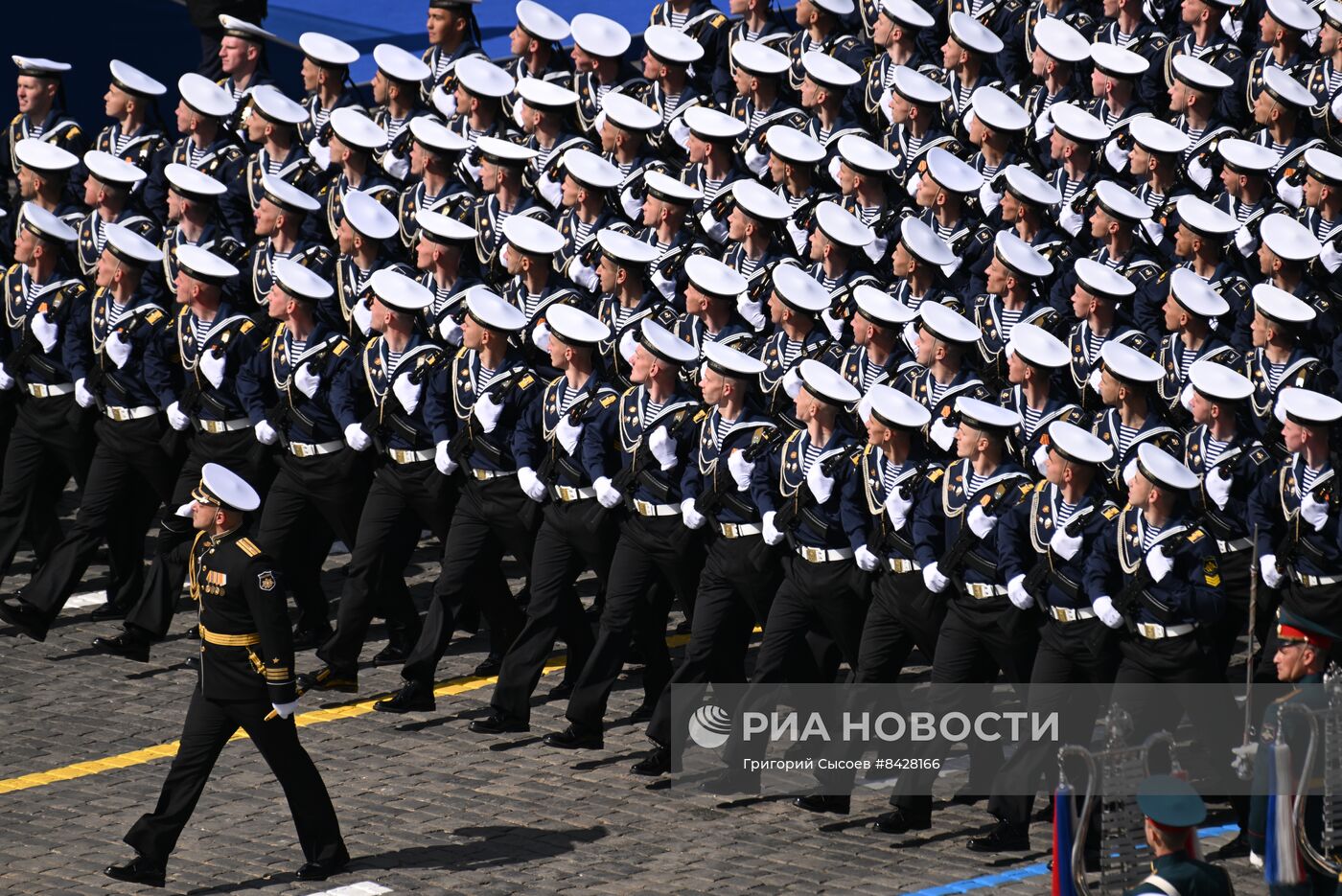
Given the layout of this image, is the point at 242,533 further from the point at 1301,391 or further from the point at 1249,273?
the point at 1249,273

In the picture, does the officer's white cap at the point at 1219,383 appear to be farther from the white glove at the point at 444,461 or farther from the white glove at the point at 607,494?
the white glove at the point at 444,461

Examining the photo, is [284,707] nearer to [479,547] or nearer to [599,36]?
[479,547]

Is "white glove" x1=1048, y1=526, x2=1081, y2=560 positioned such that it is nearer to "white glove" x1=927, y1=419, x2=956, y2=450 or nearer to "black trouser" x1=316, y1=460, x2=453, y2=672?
"white glove" x1=927, y1=419, x2=956, y2=450

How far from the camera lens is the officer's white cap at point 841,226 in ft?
46.5

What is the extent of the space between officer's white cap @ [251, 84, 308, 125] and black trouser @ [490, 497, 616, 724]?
4313 millimetres

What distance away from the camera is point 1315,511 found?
39.0 ft

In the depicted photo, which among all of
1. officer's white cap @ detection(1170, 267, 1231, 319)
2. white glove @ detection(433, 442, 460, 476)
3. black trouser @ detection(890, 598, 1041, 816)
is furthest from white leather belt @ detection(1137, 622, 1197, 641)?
white glove @ detection(433, 442, 460, 476)

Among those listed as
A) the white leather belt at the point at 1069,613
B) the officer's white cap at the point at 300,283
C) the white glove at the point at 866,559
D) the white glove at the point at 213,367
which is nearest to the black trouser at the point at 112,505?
the white glove at the point at 213,367

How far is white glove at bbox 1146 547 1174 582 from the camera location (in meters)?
11.2

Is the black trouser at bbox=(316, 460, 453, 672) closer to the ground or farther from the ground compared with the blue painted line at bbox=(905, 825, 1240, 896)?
farther from the ground

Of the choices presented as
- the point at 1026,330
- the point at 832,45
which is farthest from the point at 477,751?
the point at 832,45

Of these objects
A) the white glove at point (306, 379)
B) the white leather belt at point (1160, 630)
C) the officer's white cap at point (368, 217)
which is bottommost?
the white leather belt at point (1160, 630)

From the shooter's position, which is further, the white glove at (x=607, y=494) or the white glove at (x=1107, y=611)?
the white glove at (x=607, y=494)

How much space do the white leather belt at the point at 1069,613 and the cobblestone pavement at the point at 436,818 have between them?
1029 mm
